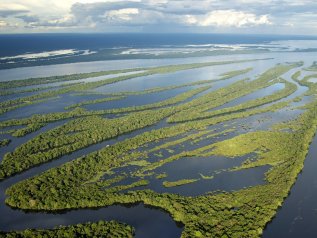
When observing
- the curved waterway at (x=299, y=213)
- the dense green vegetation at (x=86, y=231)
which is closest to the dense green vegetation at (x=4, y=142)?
the dense green vegetation at (x=86, y=231)

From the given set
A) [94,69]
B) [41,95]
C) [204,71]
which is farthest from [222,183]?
[94,69]

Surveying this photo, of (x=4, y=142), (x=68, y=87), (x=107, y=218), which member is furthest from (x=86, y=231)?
(x=68, y=87)

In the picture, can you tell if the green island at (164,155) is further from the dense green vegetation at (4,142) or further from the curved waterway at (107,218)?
the curved waterway at (107,218)

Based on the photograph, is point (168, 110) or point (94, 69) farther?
point (94, 69)

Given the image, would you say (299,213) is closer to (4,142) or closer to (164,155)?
(164,155)

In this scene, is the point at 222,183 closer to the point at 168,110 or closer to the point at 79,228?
the point at 79,228

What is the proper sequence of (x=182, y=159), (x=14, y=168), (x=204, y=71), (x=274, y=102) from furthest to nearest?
(x=204, y=71)
(x=274, y=102)
(x=182, y=159)
(x=14, y=168)

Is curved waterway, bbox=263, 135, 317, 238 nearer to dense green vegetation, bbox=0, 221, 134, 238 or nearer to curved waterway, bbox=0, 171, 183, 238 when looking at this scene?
curved waterway, bbox=0, 171, 183, 238
